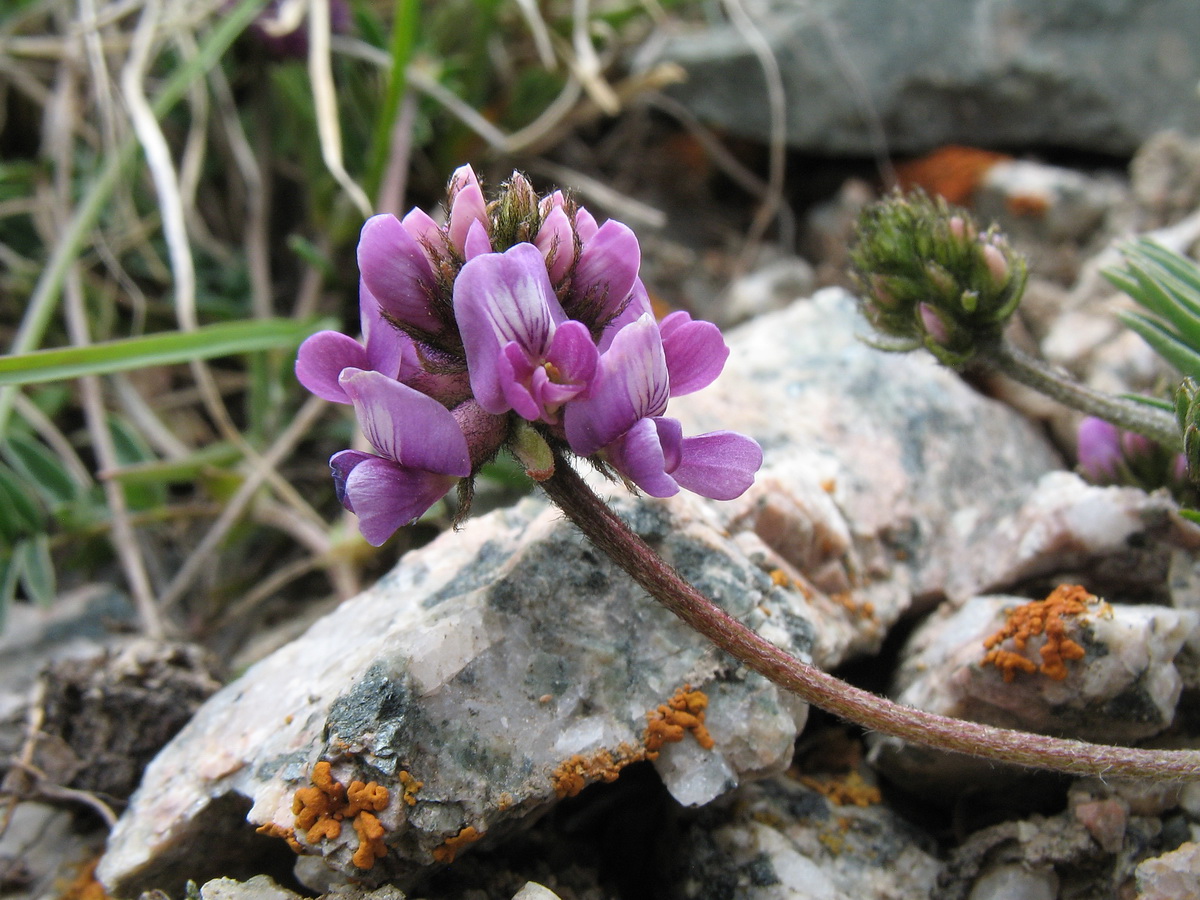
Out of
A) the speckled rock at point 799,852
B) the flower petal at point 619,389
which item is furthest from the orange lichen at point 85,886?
the flower petal at point 619,389

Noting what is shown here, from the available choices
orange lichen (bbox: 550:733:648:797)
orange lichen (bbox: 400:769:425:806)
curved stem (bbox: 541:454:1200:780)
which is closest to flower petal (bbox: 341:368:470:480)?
curved stem (bbox: 541:454:1200:780)

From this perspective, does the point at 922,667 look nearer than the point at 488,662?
No

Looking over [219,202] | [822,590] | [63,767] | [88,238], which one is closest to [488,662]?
[822,590]

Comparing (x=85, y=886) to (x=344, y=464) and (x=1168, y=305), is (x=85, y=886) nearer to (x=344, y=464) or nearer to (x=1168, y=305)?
(x=344, y=464)

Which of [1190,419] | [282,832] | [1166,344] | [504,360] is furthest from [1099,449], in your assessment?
[282,832]

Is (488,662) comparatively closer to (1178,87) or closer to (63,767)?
(63,767)

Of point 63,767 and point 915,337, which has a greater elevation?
point 915,337
